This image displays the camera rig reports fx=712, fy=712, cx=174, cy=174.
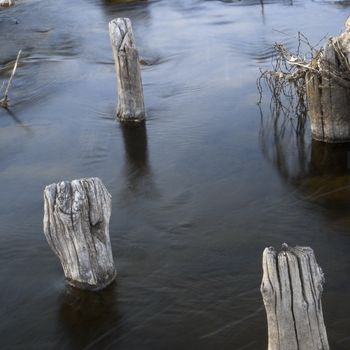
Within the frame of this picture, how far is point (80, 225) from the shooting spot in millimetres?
7293

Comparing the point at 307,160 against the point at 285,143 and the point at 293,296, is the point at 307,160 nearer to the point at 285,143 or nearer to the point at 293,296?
the point at 285,143

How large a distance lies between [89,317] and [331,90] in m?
5.02

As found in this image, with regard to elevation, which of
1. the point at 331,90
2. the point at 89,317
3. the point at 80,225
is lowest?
the point at 89,317

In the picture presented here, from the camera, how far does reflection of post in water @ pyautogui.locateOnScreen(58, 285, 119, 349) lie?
7.31 m

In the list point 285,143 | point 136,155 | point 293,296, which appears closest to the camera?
point 293,296

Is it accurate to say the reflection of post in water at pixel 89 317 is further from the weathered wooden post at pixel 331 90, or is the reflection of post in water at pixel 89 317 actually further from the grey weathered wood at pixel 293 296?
the weathered wooden post at pixel 331 90

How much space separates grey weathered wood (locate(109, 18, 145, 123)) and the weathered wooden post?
289cm

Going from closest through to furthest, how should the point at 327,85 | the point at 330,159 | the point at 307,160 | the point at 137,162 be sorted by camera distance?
the point at 327,85 → the point at 330,159 → the point at 307,160 → the point at 137,162

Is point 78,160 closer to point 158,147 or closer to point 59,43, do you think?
point 158,147

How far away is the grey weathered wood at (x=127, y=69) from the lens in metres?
11.4

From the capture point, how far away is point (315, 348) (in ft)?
19.5

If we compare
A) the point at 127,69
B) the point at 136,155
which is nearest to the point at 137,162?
the point at 136,155

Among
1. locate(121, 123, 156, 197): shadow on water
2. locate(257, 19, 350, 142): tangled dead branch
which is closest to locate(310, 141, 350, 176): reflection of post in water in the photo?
locate(257, 19, 350, 142): tangled dead branch

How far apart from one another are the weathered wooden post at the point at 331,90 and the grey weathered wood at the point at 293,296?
516 cm
